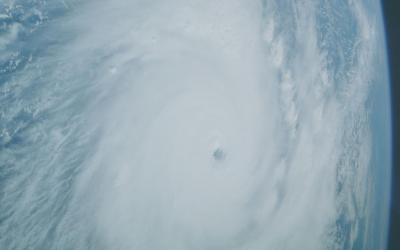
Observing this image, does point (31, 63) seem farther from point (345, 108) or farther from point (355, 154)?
point (355, 154)

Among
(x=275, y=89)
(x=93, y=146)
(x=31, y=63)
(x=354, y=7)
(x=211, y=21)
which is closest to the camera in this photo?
(x=31, y=63)

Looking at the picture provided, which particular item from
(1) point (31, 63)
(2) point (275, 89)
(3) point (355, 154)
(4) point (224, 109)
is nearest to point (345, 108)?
(3) point (355, 154)

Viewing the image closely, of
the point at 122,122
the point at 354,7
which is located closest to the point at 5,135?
the point at 122,122

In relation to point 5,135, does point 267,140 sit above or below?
below

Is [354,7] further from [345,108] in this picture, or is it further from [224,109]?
[224,109]

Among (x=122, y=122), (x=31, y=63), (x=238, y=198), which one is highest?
(x=31, y=63)

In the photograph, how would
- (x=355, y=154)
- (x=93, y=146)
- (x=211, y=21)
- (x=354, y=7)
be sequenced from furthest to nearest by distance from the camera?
1. (x=354, y=7)
2. (x=355, y=154)
3. (x=211, y=21)
4. (x=93, y=146)

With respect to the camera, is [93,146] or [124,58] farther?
[124,58]
